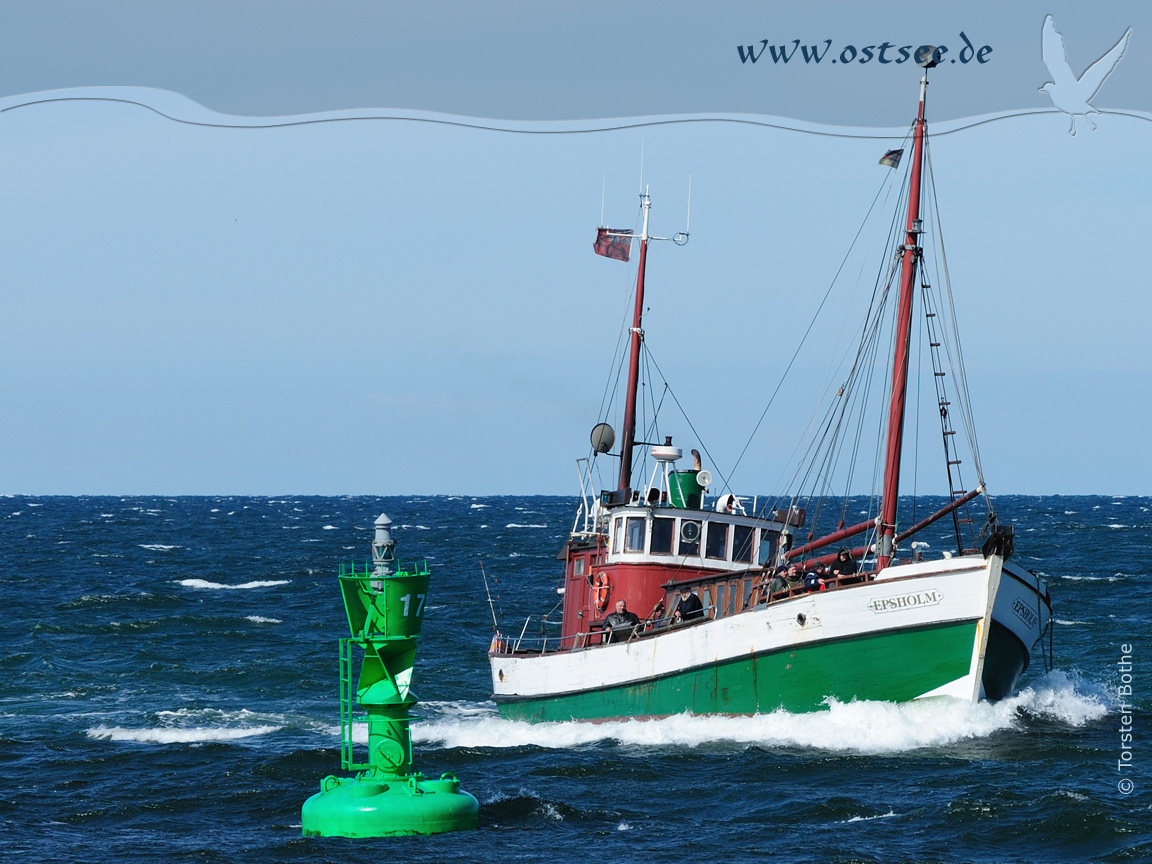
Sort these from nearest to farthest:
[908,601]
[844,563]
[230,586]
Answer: [908,601] < [844,563] < [230,586]

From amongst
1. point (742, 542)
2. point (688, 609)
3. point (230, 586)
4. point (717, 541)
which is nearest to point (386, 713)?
point (688, 609)

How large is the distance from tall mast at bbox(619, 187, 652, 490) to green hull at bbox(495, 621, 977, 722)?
26.2 feet

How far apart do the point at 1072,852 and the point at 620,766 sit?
8.67m

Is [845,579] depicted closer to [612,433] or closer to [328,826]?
[612,433]

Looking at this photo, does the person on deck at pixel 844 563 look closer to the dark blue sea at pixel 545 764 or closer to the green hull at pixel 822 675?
the green hull at pixel 822 675

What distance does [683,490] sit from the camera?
33531 millimetres

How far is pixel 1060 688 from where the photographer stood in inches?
1297

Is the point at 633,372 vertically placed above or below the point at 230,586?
above

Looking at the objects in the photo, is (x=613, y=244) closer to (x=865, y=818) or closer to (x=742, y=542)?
(x=742, y=542)

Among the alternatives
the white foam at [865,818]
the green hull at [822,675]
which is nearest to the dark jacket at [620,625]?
the green hull at [822,675]

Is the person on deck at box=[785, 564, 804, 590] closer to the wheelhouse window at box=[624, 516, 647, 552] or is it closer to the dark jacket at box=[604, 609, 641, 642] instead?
the dark jacket at box=[604, 609, 641, 642]

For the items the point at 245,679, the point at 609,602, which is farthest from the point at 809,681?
the point at 245,679

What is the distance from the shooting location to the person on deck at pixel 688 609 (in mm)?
30703

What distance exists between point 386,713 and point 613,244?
19694 mm
